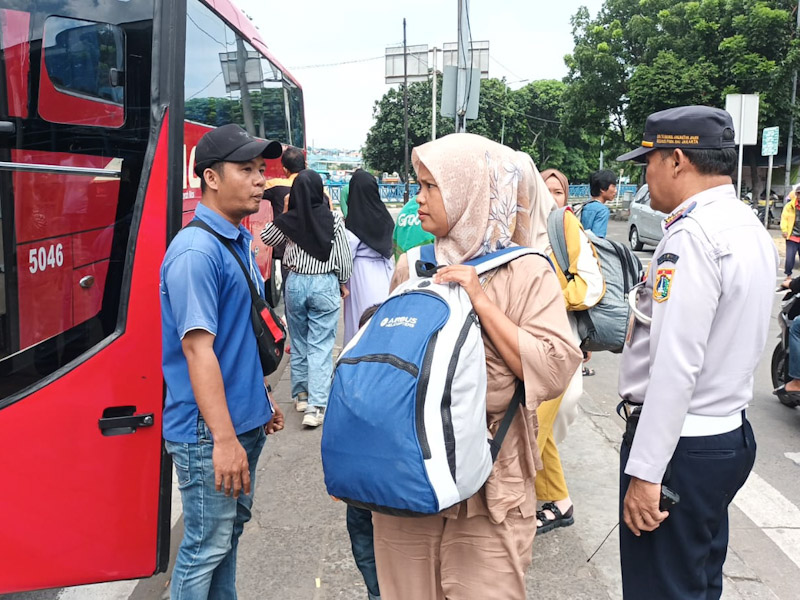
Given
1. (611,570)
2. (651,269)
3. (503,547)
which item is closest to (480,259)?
(651,269)

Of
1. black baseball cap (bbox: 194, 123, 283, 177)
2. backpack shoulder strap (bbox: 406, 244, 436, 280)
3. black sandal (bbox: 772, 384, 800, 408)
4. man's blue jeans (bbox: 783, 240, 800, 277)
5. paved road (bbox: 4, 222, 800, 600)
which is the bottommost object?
paved road (bbox: 4, 222, 800, 600)

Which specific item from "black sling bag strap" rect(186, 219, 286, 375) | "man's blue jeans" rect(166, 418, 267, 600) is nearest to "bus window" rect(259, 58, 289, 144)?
"black sling bag strap" rect(186, 219, 286, 375)

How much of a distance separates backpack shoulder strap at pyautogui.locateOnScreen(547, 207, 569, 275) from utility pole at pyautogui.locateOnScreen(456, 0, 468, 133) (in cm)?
463

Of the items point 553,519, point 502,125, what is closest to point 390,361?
point 553,519

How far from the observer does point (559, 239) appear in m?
3.29

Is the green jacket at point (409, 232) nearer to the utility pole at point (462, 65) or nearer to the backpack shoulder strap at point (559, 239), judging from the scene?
the backpack shoulder strap at point (559, 239)

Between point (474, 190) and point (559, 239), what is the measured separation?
1590 millimetres

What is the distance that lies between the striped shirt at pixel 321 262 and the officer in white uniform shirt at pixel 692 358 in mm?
3110

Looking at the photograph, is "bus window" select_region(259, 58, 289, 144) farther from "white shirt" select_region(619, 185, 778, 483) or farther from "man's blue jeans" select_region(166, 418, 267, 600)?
"white shirt" select_region(619, 185, 778, 483)

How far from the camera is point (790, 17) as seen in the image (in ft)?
67.6

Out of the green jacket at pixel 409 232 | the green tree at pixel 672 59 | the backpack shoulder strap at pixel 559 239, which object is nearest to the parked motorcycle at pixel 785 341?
the backpack shoulder strap at pixel 559 239

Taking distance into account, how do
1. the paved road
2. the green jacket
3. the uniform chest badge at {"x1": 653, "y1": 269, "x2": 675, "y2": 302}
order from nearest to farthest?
1. the uniform chest badge at {"x1": 653, "y1": 269, "x2": 675, "y2": 302}
2. the paved road
3. the green jacket

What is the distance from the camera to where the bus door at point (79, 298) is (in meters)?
2.18

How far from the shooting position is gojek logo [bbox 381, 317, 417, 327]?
5.47 ft
